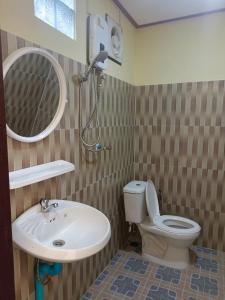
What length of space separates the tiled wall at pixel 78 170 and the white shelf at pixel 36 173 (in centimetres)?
4

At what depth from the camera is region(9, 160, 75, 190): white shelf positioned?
1073mm

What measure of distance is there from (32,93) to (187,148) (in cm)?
174

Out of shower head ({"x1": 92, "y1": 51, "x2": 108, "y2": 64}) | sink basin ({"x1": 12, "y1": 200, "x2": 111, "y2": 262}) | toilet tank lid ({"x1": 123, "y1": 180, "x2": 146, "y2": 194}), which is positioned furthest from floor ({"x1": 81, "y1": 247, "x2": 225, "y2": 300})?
shower head ({"x1": 92, "y1": 51, "x2": 108, "y2": 64})

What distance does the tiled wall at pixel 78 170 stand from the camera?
124 cm

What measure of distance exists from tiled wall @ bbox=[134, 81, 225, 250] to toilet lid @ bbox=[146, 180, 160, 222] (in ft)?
0.70

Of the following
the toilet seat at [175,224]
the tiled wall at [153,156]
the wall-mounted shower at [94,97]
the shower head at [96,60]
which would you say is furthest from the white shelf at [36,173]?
the toilet seat at [175,224]

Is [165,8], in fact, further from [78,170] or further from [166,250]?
[166,250]

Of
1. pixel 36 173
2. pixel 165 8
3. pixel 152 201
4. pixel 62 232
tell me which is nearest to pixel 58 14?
pixel 36 173

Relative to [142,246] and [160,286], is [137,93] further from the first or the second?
[160,286]

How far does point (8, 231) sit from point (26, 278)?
0.92 m

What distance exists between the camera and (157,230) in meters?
2.15

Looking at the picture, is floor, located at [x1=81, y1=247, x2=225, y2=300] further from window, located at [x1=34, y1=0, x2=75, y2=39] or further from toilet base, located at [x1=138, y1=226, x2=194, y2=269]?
window, located at [x1=34, y1=0, x2=75, y2=39]

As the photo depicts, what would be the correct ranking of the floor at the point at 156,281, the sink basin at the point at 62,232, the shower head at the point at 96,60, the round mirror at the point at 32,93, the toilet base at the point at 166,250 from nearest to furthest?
the sink basin at the point at 62,232 → the round mirror at the point at 32,93 → the shower head at the point at 96,60 → the floor at the point at 156,281 → the toilet base at the point at 166,250

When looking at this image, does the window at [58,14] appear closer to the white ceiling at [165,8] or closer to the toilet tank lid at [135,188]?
the white ceiling at [165,8]
